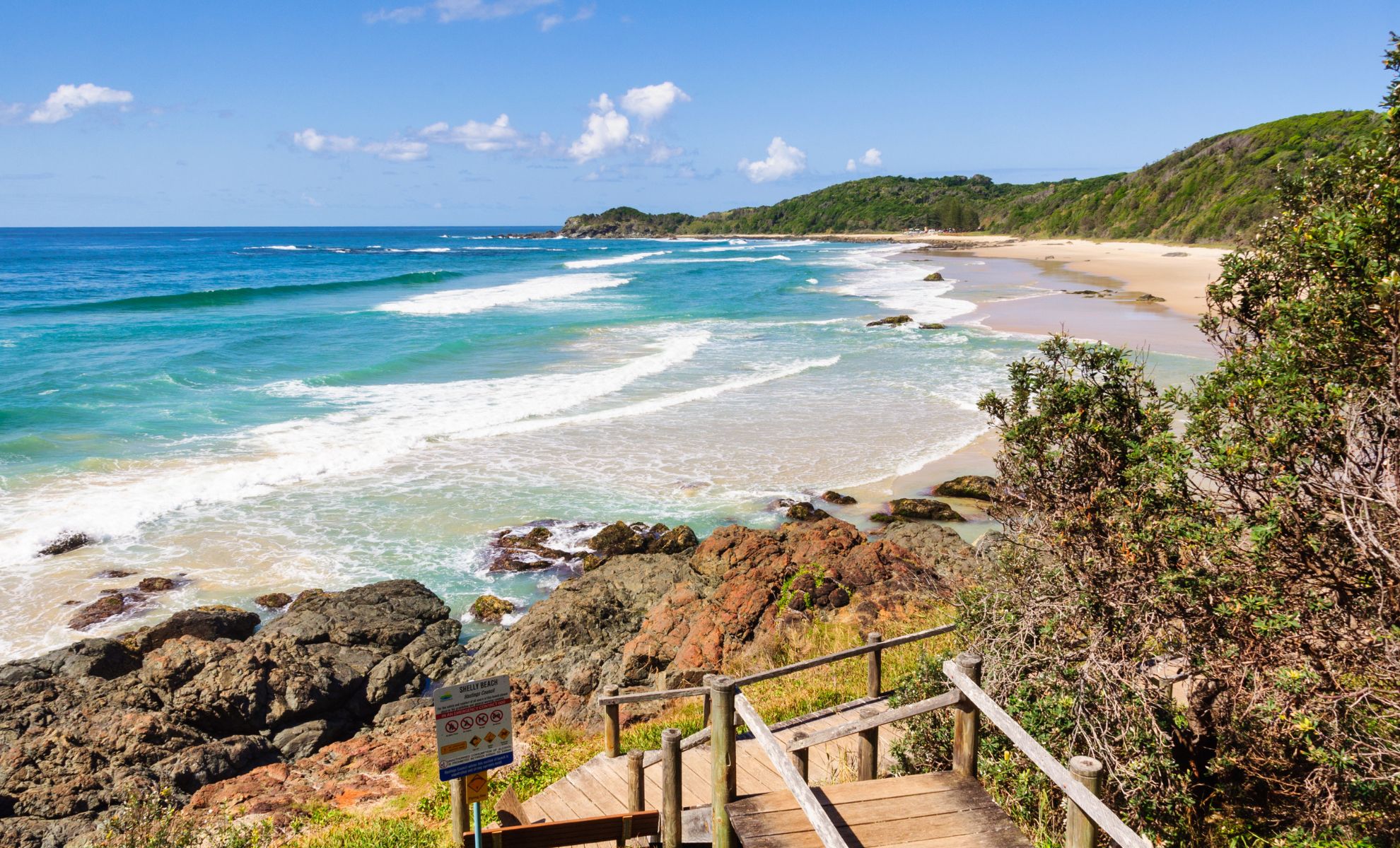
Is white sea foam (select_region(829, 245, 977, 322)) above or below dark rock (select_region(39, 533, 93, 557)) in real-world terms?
above

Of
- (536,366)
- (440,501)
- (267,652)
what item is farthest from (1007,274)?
(267,652)

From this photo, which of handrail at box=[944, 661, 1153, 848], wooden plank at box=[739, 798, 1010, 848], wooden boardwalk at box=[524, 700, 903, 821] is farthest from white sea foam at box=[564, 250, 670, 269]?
wooden plank at box=[739, 798, 1010, 848]

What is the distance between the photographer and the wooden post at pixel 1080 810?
416 centimetres

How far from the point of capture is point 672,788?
18.9ft

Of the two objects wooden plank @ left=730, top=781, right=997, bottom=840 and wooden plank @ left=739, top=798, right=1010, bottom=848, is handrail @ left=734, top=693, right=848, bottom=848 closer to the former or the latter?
wooden plank @ left=739, top=798, right=1010, bottom=848

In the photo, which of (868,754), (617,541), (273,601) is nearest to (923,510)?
(617,541)

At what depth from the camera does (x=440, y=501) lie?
1811 cm

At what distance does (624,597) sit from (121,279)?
7329 cm

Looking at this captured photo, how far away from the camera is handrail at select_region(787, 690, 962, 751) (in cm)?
547

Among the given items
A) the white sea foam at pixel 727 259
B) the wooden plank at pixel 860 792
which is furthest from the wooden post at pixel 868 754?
the white sea foam at pixel 727 259

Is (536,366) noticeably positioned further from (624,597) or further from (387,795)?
(387,795)

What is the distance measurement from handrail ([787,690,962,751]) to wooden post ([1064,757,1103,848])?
116cm

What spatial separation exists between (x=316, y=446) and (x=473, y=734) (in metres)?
18.1

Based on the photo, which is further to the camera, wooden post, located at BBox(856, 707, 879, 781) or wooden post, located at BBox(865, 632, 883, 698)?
wooden post, located at BBox(865, 632, 883, 698)
